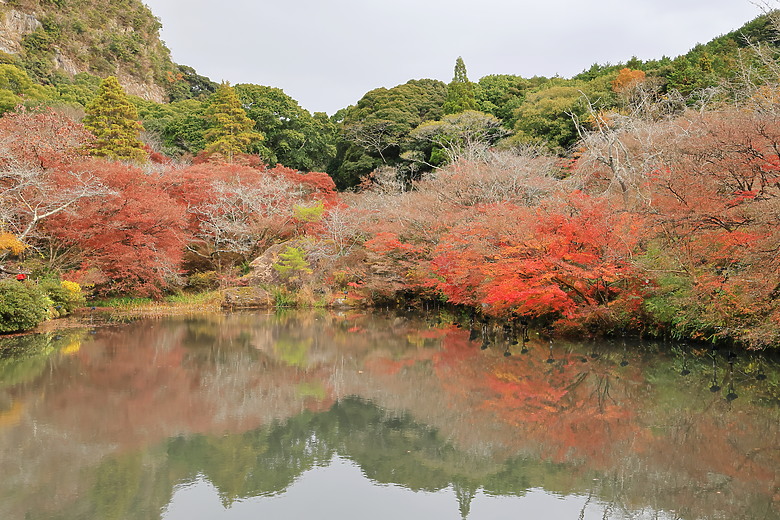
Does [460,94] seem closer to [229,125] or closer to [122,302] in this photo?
[229,125]

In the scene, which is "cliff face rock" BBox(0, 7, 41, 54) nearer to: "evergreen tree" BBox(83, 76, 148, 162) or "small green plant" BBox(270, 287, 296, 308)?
"evergreen tree" BBox(83, 76, 148, 162)

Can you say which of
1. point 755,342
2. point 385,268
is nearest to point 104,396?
point 755,342

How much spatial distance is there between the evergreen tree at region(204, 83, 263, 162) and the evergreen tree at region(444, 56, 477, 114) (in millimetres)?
10469

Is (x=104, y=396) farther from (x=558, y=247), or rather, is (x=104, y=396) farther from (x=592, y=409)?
(x=558, y=247)

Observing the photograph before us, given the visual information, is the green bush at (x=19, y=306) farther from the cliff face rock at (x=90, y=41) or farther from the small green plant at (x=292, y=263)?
the cliff face rock at (x=90, y=41)

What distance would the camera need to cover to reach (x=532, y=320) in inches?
559

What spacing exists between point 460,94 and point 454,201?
15.0m

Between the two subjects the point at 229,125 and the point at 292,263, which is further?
the point at 229,125

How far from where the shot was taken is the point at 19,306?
39.0 ft

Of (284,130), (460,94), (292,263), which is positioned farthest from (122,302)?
(460,94)

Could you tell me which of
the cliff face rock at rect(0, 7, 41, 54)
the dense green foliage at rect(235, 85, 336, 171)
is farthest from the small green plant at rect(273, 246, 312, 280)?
the cliff face rock at rect(0, 7, 41, 54)

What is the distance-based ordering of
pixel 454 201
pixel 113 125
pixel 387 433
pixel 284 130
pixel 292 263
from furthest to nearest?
pixel 284 130 → pixel 113 125 → pixel 292 263 → pixel 454 201 → pixel 387 433

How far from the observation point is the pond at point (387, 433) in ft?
15.0

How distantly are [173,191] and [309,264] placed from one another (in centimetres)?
611
